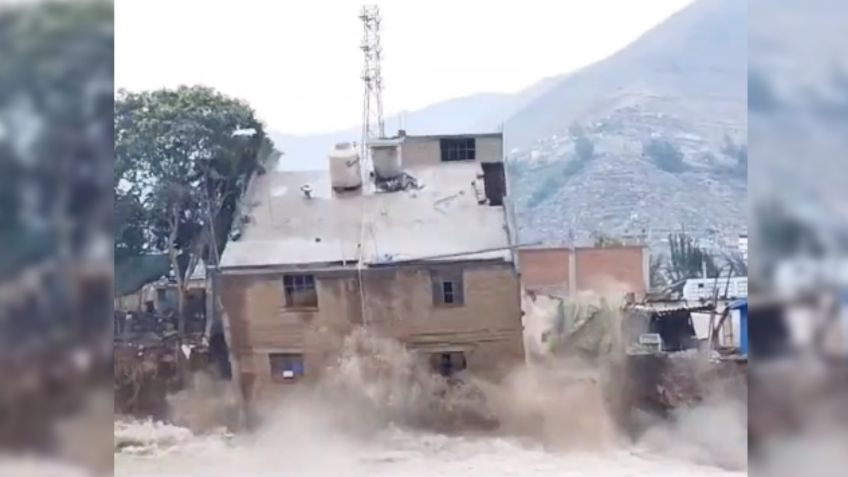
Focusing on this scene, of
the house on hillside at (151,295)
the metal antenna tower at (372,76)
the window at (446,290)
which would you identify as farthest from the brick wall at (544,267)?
the house on hillside at (151,295)

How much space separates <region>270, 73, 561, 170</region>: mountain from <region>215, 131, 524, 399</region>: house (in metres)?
0.04

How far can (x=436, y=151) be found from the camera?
2.94 m

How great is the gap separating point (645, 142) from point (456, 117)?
1.81ft

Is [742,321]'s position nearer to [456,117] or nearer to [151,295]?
[456,117]

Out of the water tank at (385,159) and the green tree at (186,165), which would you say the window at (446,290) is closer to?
the water tank at (385,159)

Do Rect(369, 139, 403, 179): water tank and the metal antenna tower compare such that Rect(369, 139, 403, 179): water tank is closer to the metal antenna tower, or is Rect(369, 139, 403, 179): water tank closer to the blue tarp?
the metal antenna tower

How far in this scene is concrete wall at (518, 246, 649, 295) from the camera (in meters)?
2.88

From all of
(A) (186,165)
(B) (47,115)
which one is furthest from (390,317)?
(B) (47,115)

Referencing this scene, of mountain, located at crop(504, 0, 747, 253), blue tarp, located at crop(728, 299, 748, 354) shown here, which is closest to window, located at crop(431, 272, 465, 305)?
mountain, located at crop(504, 0, 747, 253)

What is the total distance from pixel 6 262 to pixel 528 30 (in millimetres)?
1595

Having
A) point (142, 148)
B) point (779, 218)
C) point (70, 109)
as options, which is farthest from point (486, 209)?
point (70, 109)

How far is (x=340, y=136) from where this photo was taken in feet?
9.59

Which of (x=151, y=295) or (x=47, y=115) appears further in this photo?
(x=151, y=295)

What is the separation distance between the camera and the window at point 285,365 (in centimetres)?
295
